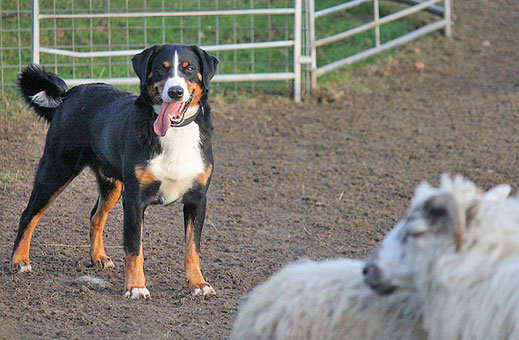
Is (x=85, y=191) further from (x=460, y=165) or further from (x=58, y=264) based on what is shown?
(x=460, y=165)

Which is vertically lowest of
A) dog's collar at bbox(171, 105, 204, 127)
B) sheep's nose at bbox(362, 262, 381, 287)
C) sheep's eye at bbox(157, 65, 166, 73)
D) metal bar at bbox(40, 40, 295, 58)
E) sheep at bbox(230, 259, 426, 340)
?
sheep at bbox(230, 259, 426, 340)

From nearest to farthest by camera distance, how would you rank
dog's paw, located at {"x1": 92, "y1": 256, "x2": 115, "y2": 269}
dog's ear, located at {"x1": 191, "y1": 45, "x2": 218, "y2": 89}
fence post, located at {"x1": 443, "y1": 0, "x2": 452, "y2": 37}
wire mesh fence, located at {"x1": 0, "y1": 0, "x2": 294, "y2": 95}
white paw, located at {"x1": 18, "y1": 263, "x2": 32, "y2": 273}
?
dog's ear, located at {"x1": 191, "y1": 45, "x2": 218, "y2": 89} → white paw, located at {"x1": 18, "y1": 263, "x2": 32, "y2": 273} → dog's paw, located at {"x1": 92, "y1": 256, "x2": 115, "y2": 269} → wire mesh fence, located at {"x1": 0, "y1": 0, "x2": 294, "y2": 95} → fence post, located at {"x1": 443, "y1": 0, "x2": 452, "y2": 37}

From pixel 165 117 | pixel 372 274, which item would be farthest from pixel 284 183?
pixel 372 274

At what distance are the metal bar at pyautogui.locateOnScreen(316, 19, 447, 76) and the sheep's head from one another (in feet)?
25.1

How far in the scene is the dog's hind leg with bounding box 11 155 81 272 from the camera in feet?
17.4

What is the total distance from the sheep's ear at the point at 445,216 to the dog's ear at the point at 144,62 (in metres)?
2.58

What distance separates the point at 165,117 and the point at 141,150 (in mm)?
252

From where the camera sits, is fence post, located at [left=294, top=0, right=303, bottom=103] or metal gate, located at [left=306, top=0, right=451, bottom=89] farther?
metal gate, located at [left=306, top=0, right=451, bottom=89]

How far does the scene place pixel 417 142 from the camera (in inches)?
338

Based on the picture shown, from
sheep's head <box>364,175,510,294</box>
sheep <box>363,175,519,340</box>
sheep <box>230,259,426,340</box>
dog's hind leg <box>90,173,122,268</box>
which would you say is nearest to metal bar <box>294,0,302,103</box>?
dog's hind leg <box>90,173,122,268</box>

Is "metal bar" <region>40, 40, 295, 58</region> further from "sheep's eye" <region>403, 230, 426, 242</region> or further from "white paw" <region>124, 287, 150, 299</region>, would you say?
"sheep's eye" <region>403, 230, 426, 242</region>

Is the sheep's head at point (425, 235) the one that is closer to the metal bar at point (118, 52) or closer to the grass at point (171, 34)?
the metal bar at point (118, 52)

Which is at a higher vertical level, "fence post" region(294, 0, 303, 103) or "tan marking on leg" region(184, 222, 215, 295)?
"fence post" region(294, 0, 303, 103)

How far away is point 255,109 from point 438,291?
7.13 meters
